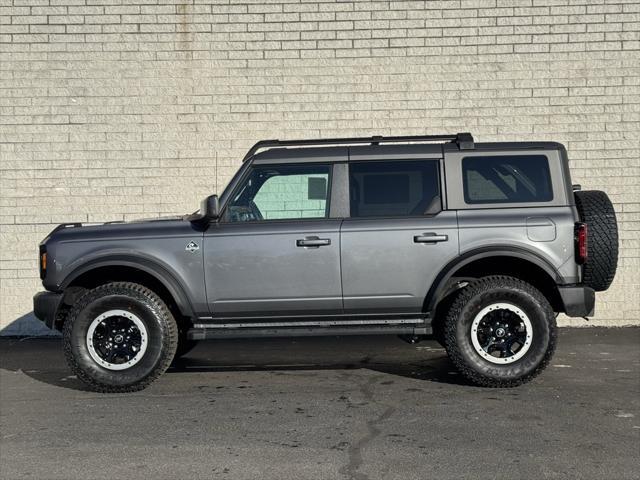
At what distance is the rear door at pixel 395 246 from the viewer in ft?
21.6

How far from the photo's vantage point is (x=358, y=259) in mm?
6586

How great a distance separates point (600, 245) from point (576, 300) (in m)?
0.51

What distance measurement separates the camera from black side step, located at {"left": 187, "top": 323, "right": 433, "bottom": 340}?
6.62 metres

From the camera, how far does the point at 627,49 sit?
9.76 metres

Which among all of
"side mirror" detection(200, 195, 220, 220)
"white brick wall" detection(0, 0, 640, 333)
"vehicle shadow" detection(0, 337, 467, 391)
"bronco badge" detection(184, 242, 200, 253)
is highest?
"white brick wall" detection(0, 0, 640, 333)

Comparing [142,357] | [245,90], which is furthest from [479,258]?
[245,90]

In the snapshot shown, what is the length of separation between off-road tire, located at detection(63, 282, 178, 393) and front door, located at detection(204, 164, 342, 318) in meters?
0.49

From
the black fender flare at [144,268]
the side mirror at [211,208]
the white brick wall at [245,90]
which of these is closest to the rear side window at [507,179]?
the side mirror at [211,208]

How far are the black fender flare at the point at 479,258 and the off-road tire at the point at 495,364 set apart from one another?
7.6 inches

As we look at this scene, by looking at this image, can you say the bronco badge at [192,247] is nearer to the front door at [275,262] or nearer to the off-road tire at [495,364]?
the front door at [275,262]

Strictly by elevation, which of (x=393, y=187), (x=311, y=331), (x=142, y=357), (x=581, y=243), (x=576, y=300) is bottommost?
(x=142, y=357)

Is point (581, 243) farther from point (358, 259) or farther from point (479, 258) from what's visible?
point (358, 259)

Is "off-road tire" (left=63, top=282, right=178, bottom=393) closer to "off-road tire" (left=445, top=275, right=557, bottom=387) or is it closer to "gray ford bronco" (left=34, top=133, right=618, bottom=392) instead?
"gray ford bronco" (left=34, top=133, right=618, bottom=392)

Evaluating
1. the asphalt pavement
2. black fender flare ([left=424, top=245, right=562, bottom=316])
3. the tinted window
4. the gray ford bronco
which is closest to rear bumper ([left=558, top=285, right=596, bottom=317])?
the gray ford bronco
